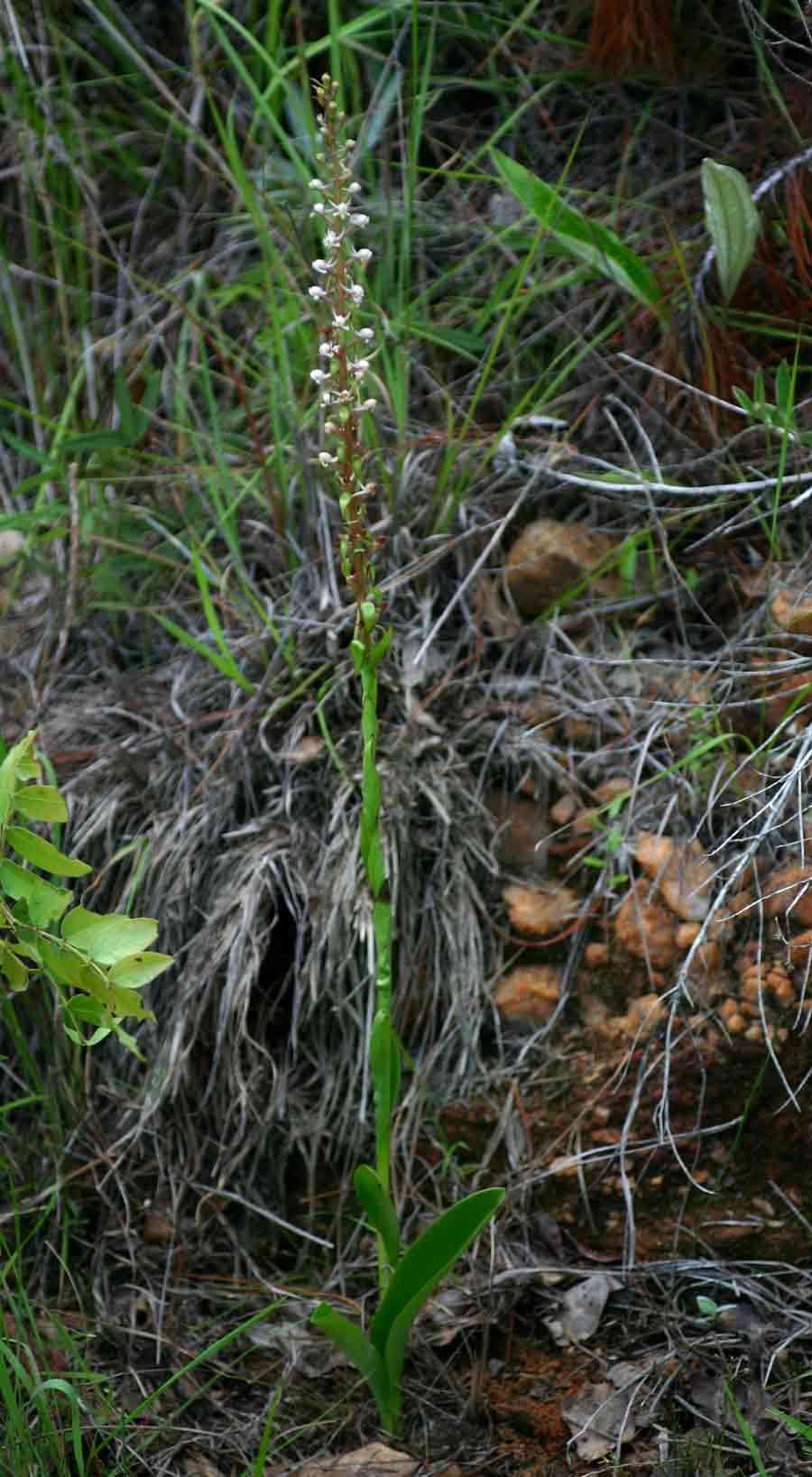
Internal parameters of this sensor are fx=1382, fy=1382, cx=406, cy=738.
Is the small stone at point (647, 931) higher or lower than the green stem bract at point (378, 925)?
lower

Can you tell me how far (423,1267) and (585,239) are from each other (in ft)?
4.72

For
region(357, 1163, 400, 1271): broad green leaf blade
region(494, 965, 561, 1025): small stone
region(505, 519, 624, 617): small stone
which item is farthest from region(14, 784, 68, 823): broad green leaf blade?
region(505, 519, 624, 617): small stone

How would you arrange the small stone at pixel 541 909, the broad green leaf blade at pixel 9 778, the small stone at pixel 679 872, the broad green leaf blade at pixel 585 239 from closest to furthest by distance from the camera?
the broad green leaf blade at pixel 9 778 → the small stone at pixel 679 872 → the small stone at pixel 541 909 → the broad green leaf blade at pixel 585 239

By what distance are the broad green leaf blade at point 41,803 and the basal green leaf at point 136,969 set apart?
6.0 inches

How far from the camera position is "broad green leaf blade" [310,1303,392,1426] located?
143 centimetres

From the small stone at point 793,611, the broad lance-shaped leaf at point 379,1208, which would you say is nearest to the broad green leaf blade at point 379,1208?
the broad lance-shaped leaf at point 379,1208

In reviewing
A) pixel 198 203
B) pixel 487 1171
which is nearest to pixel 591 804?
pixel 487 1171

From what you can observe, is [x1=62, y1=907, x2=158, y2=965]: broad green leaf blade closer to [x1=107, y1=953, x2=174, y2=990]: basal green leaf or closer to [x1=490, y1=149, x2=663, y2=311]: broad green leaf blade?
[x1=107, y1=953, x2=174, y2=990]: basal green leaf

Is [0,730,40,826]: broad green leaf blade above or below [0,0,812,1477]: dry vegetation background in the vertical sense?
above

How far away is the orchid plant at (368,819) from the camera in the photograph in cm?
134

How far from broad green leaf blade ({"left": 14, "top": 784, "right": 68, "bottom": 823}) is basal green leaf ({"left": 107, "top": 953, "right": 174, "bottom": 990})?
0.50 ft

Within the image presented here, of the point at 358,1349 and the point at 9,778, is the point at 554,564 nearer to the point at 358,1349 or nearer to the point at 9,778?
the point at 9,778

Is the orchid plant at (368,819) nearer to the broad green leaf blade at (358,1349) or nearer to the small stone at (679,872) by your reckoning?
the broad green leaf blade at (358,1349)

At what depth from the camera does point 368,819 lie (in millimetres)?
1449
